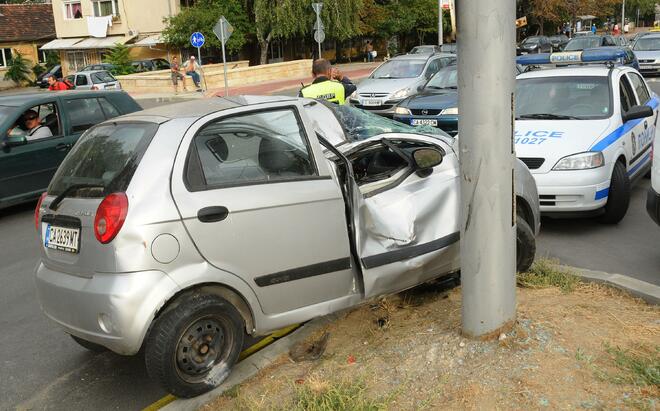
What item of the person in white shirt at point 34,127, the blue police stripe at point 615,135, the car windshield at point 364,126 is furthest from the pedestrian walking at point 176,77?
the car windshield at point 364,126

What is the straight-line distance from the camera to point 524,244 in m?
4.85

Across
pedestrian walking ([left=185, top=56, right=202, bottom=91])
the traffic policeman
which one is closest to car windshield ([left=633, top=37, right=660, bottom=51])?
pedestrian walking ([left=185, top=56, right=202, bottom=91])

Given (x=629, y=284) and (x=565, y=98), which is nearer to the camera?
(x=629, y=284)

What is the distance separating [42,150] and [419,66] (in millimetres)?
10753

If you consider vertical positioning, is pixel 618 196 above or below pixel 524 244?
below

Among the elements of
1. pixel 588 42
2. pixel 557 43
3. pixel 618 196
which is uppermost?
pixel 557 43

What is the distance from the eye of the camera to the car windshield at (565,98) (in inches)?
300

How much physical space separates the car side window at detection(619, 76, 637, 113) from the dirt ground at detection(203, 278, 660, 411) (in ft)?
13.7

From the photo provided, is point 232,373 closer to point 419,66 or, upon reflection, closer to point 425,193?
point 425,193

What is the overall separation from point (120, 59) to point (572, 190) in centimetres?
3773

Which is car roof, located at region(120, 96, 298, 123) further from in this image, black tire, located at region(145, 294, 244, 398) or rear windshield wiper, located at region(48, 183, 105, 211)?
black tire, located at region(145, 294, 244, 398)

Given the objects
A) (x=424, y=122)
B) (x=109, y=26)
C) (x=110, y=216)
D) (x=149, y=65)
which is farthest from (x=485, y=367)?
(x=109, y=26)

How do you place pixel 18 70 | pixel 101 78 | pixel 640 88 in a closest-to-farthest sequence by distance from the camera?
1. pixel 640 88
2. pixel 101 78
3. pixel 18 70

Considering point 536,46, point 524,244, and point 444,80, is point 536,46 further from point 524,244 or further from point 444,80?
point 524,244
